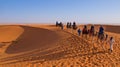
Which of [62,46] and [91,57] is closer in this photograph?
[91,57]

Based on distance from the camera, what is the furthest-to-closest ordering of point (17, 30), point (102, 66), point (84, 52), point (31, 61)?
point (17, 30) < point (84, 52) < point (31, 61) < point (102, 66)

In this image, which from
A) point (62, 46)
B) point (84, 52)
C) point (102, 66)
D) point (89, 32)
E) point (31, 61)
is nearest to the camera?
point (102, 66)

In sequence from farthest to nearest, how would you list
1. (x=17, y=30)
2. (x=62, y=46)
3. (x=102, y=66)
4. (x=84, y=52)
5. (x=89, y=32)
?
(x=17, y=30)
(x=89, y=32)
(x=62, y=46)
(x=84, y=52)
(x=102, y=66)

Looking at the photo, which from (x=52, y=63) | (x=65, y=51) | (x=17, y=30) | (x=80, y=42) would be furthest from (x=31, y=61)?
(x=17, y=30)

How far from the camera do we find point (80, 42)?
22.5 metres

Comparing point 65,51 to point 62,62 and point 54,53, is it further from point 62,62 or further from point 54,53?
point 62,62

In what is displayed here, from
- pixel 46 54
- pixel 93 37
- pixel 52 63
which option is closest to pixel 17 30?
pixel 93 37

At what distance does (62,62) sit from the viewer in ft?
54.3

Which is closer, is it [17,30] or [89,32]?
[89,32]

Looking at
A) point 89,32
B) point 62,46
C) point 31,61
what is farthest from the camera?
point 89,32

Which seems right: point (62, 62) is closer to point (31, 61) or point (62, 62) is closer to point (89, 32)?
point (31, 61)

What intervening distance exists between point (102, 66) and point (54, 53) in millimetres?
4824

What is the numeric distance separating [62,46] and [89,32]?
4.20 m

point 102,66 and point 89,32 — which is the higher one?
point 89,32
